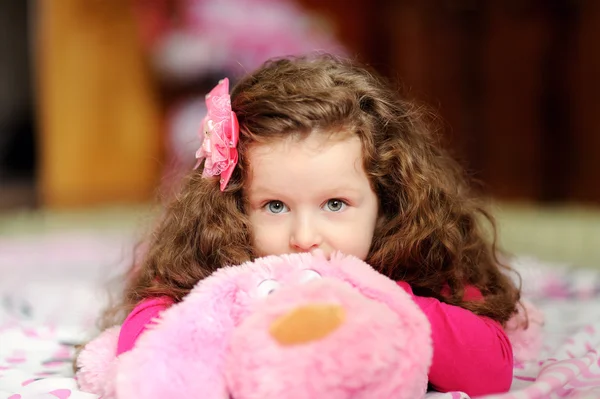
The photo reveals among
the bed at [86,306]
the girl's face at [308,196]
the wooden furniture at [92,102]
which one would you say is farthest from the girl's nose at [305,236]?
the wooden furniture at [92,102]

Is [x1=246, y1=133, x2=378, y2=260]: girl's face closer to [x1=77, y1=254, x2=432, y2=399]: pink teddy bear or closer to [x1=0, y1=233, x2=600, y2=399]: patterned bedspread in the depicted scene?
[x1=77, y1=254, x2=432, y2=399]: pink teddy bear

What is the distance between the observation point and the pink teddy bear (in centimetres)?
71

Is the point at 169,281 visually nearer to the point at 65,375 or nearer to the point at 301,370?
the point at 65,375

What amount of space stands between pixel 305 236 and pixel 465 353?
0.77 ft

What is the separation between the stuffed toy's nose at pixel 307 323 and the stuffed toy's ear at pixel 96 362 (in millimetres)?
284

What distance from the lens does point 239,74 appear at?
10.4 ft

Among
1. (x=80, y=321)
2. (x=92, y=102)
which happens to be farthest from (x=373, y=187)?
(x=92, y=102)

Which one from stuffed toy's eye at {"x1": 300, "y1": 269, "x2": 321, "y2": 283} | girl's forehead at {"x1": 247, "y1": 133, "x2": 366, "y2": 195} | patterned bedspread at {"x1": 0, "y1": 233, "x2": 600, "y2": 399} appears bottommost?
patterned bedspread at {"x1": 0, "y1": 233, "x2": 600, "y2": 399}

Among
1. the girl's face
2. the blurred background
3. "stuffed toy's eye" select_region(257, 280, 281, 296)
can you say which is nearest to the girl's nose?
the girl's face

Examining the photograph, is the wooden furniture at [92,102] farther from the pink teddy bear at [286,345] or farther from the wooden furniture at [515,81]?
the pink teddy bear at [286,345]

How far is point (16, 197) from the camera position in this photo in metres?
4.16

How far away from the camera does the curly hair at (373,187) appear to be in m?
0.96

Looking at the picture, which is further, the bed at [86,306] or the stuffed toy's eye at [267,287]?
the bed at [86,306]

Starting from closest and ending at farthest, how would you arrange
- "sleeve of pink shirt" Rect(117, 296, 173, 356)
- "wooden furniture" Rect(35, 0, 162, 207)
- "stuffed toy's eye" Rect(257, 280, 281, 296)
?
"stuffed toy's eye" Rect(257, 280, 281, 296) < "sleeve of pink shirt" Rect(117, 296, 173, 356) < "wooden furniture" Rect(35, 0, 162, 207)
